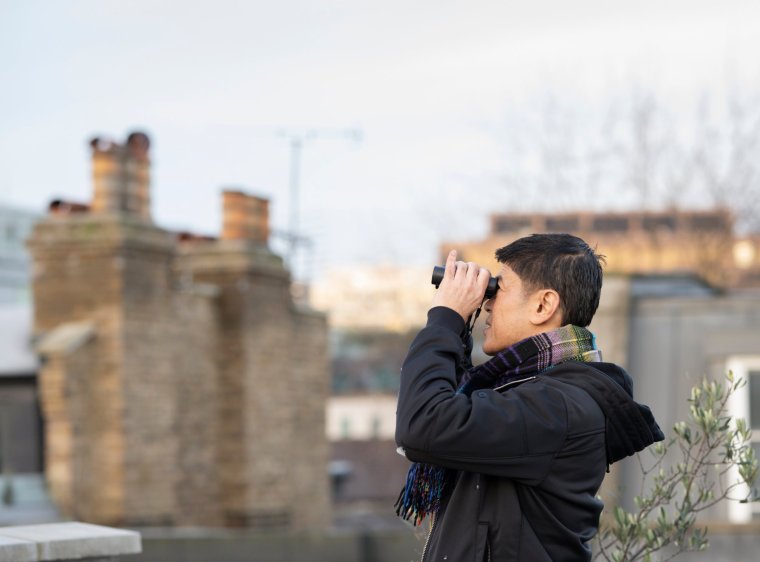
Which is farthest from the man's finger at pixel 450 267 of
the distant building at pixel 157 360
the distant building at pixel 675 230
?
the distant building at pixel 675 230

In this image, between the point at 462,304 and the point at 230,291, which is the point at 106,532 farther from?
the point at 230,291

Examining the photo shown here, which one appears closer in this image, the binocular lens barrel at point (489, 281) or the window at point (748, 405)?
the binocular lens barrel at point (489, 281)

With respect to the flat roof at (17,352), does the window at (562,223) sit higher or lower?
higher

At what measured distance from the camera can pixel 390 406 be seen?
2442 inches

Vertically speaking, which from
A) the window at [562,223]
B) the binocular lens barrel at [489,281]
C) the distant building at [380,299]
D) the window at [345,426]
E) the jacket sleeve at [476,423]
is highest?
the window at [562,223]

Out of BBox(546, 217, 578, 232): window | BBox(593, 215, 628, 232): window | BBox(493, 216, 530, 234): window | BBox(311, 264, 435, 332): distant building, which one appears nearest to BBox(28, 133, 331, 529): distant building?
BBox(493, 216, 530, 234): window

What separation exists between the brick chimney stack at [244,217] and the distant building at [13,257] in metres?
13.2

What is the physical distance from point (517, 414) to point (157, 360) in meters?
16.7

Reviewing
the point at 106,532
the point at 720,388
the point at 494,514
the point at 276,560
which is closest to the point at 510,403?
the point at 494,514

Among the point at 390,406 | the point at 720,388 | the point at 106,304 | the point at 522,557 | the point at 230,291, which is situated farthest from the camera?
the point at 390,406

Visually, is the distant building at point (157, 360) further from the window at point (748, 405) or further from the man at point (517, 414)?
the man at point (517, 414)

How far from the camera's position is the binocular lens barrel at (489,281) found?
11.3ft

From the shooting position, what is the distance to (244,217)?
74.7 feet

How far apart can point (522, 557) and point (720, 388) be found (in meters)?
1.63
